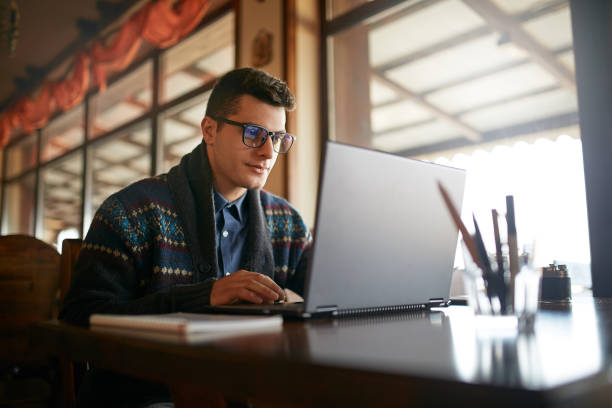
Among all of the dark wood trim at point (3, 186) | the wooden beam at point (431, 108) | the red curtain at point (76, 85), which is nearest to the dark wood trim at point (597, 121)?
the wooden beam at point (431, 108)

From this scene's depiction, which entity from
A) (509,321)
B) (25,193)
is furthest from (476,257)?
(25,193)

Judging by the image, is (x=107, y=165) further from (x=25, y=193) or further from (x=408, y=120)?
(x=408, y=120)

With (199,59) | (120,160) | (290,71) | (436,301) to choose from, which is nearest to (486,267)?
(436,301)

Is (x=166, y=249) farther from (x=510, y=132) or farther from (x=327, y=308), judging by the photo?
(x=510, y=132)

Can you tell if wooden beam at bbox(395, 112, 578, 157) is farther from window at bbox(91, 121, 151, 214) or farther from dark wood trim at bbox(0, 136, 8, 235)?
dark wood trim at bbox(0, 136, 8, 235)

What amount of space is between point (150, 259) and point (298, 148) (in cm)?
159

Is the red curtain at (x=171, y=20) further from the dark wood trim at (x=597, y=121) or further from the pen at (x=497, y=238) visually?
the pen at (x=497, y=238)

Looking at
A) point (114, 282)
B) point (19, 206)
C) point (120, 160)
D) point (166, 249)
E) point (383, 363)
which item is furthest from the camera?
point (19, 206)

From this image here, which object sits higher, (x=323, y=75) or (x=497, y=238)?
(x=323, y=75)

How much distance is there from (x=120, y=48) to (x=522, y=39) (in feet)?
10.7

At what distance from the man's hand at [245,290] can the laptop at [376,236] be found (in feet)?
0.15

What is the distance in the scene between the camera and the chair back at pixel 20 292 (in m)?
1.70

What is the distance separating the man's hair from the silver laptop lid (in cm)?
70

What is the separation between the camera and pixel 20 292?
5.66 feet
